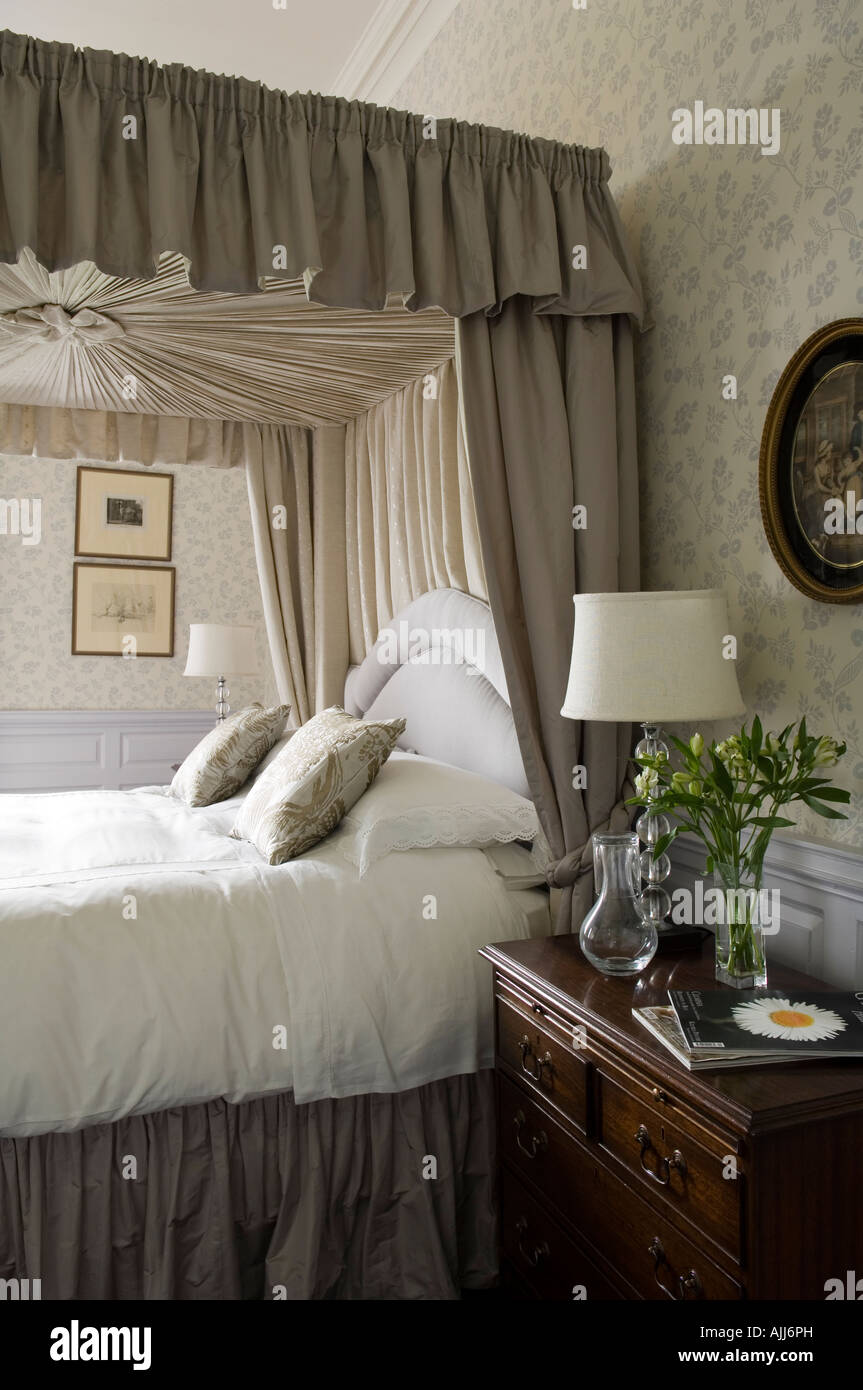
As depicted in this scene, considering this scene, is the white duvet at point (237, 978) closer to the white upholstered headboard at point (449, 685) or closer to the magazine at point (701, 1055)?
the white upholstered headboard at point (449, 685)

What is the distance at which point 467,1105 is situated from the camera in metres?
2.25

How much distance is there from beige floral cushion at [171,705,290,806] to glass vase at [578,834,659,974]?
194 cm

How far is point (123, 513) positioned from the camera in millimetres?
5840

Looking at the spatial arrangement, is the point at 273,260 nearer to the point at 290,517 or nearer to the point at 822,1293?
the point at 822,1293

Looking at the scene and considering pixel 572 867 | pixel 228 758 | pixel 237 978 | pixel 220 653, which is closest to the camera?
pixel 237 978

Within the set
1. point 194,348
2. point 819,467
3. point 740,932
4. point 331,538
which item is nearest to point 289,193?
point 194,348

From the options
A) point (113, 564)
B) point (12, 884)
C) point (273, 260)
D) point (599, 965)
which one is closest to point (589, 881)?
point (599, 965)

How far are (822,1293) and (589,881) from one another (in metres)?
1.06

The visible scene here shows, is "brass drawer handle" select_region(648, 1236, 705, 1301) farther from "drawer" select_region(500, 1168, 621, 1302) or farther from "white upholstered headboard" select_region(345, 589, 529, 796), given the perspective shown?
"white upholstered headboard" select_region(345, 589, 529, 796)

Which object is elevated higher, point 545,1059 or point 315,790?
point 315,790

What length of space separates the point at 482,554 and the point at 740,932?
112 centimetres

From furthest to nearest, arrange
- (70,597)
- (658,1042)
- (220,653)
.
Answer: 1. (70,597)
2. (220,653)
3. (658,1042)

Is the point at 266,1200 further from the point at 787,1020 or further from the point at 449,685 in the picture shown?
the point at 449,685

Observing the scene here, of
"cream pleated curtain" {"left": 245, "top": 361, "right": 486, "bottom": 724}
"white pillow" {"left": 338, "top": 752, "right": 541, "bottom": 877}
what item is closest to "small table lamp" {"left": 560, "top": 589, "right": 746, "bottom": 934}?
"white pillow" {"left": 338, "top": 752, "right": 541, "bottom": 877}
